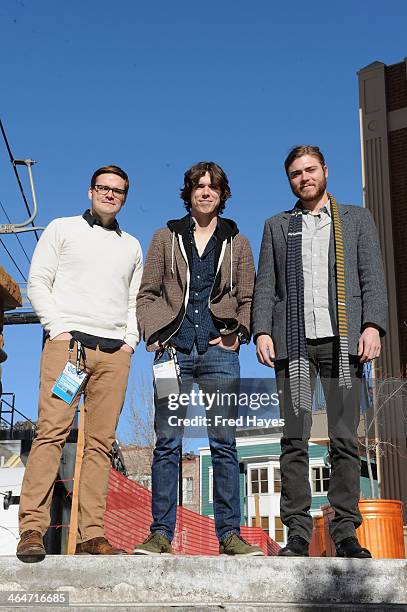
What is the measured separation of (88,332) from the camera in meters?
4.53

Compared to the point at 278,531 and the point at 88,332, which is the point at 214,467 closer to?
the point at 88,332

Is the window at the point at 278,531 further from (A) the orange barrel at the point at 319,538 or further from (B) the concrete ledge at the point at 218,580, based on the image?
(B) the concrete ledge at the point at 218,580

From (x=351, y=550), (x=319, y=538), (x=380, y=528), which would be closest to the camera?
(x=351, y=550)

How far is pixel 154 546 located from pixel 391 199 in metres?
15.3

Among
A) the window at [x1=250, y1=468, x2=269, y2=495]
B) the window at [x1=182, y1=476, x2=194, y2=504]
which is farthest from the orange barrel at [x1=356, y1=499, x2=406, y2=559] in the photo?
the window at [x1=182, y1=476, x2=194, y2=504]

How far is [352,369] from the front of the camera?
4332mm

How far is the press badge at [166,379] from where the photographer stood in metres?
4.39

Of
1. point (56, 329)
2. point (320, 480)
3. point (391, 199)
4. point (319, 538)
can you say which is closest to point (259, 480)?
point (320, 480)

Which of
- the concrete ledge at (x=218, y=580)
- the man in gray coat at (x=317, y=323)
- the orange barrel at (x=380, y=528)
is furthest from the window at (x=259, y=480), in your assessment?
the concrete ledge at (x=218, y=580)

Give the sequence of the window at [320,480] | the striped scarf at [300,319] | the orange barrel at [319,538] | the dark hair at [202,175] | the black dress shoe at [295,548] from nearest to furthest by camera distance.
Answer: the black dress shoe at [295,548] < the striped scarf at [300,319] < the dark hair at [202,175] < the orange barrel at [319,538] < the window at [320,480]

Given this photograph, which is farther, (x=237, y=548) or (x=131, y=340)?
(x=131, y=340)

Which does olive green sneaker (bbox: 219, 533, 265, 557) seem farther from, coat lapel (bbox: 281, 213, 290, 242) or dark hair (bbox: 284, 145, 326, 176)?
dark hair (bbox: 284, 145, 326, 176)

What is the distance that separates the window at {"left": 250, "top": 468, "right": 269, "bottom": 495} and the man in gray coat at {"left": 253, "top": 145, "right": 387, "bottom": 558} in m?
35.1

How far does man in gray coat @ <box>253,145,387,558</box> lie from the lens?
4.19 meters
